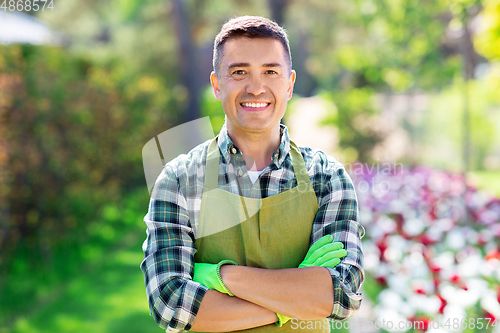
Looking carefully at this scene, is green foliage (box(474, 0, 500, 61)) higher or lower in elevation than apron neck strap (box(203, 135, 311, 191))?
higher

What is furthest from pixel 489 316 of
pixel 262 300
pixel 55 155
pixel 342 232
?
pixel 55 155

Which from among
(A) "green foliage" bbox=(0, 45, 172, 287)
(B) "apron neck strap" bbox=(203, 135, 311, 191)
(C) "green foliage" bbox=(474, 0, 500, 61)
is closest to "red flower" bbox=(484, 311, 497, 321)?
(B) "apron neck strap" bbox=(203, 135, 311, 191)

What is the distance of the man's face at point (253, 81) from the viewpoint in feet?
4.71

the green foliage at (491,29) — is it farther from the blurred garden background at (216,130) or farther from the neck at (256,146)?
the neck at (256,146)

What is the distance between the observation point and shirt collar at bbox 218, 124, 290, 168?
61.1 inches

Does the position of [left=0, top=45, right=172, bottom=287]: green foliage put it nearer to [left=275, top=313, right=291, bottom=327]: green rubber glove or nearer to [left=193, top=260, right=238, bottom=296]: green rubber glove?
[left=193, top=260, right=238, bottom=296]: green rubber glove

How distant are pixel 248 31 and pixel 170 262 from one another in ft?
2.69

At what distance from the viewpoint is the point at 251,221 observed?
59.7 inches

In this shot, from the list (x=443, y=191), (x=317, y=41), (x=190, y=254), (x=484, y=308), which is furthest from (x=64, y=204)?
(x=317, y=41)

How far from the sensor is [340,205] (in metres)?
1.54

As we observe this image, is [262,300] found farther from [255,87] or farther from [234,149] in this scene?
[255,87]

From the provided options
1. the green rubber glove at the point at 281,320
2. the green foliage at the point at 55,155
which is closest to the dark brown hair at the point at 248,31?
the green rubber glove at the point at 281,320

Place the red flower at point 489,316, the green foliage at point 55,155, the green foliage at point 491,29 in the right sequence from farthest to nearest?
the green foliage at point 491,29
the green foliage at point 55,155
the red flower at point 489,316

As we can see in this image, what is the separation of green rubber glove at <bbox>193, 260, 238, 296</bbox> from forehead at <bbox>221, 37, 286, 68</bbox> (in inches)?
27.1
